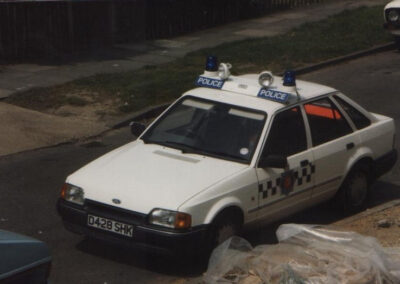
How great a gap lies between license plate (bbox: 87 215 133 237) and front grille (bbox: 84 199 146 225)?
0.04m

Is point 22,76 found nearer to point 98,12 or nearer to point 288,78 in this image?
point 98,12

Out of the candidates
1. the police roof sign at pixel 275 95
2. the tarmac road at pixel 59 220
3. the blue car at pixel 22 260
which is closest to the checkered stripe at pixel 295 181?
the tarmac road at pixel 59 220

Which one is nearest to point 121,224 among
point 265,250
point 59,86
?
point 265,250

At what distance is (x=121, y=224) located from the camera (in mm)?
8172

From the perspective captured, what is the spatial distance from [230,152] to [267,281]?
2.13m

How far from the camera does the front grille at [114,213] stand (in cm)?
812

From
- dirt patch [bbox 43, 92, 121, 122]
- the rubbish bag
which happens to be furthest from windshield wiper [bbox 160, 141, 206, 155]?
dirt patch [bbox 43, 92, 121, 122]

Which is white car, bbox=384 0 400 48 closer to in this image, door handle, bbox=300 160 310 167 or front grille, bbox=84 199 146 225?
door handle, bbox=300 160 310 167

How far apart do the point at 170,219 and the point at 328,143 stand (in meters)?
2.44

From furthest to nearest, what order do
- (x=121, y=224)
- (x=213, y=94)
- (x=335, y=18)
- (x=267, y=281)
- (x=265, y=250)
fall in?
(x=335, y=18) < (x=213, y=94) < (x=121, y=224) < (x=265, y=250) < (x=267, y=281)

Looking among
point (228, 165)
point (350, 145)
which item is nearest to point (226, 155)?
point (228, 165)

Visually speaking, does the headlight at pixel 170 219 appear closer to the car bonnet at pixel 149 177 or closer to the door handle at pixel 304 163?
the car bonnet at pixel 149 177

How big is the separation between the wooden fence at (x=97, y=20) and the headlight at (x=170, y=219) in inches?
393

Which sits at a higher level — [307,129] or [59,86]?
[307,129]
